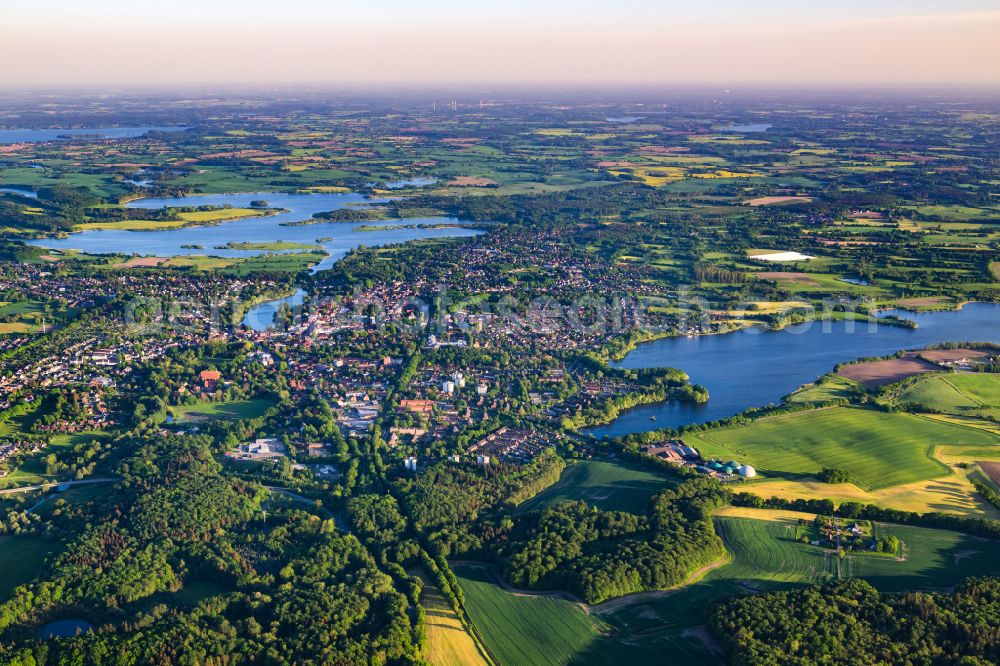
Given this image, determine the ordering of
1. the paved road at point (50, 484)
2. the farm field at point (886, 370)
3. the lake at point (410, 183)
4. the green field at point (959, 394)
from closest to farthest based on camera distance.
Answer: the paved road at point (50, 484)
the green field at point (959, 394)
the farm field at point (886, 370)
the lake at point (410, 183)

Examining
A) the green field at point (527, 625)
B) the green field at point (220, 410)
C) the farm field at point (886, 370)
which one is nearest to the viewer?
the green field at point (527, 625)

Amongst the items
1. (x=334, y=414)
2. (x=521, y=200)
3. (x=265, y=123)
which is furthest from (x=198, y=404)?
(x=265, y=123)

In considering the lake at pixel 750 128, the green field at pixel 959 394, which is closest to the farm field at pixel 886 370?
the green field at pixel 959 394

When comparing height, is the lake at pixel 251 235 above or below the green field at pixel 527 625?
above

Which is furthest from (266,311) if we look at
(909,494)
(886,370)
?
(909,494)

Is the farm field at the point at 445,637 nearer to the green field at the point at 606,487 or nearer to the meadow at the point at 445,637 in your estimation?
the meadow at the point at 445,637

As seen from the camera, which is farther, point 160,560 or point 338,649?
point 160,560

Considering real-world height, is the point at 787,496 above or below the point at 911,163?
below

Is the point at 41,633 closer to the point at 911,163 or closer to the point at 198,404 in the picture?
the point at 198,404
